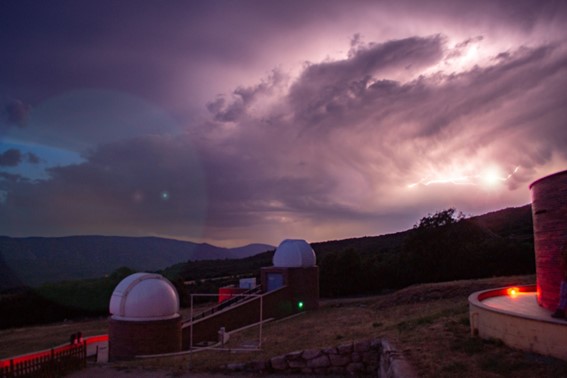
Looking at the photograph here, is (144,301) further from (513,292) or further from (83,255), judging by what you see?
Answer: (83,255)

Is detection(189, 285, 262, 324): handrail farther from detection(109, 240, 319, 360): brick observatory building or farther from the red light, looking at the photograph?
the red light

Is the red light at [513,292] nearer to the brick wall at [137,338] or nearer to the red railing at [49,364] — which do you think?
the red railing at [49,364]

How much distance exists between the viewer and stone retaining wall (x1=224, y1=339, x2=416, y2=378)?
11023 millimetres

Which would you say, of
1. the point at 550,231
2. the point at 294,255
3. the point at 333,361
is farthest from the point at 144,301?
the point at 550,231

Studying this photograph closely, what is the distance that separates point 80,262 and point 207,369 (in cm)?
11685

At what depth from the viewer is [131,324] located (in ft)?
64.0

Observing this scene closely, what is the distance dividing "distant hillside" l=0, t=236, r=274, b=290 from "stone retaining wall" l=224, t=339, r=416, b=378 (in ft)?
274

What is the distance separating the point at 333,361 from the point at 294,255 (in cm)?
2069

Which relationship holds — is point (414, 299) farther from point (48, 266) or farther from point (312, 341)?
point (48, 266)

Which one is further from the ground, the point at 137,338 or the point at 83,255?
the point at 83,255

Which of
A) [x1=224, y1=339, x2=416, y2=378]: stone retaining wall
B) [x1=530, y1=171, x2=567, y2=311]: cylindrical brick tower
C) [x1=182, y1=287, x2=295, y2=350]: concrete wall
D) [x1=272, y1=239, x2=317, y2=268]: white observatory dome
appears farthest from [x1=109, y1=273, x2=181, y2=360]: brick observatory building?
[x1=530, y1=171, x2=567, y2=311]: cylindrical brick tower

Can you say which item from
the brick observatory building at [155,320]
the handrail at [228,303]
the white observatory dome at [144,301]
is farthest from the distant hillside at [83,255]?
the white observatory dome at [144,301]

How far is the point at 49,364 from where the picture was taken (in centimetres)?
1248

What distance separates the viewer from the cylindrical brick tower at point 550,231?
1058 cm
